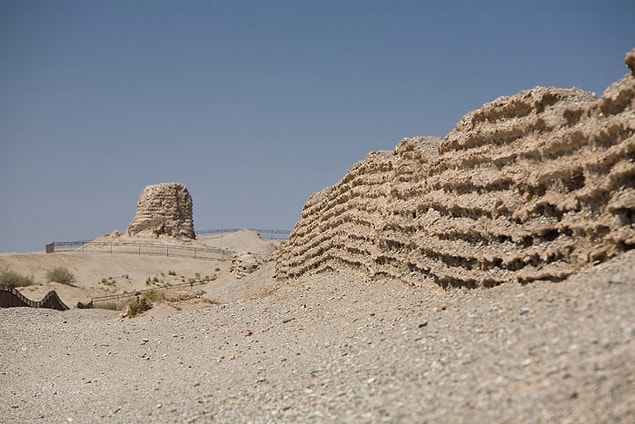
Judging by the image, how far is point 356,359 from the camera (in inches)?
319

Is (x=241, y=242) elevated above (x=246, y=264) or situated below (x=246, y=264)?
above

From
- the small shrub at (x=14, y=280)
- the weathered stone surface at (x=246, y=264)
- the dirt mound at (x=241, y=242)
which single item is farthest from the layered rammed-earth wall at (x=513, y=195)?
the dirt mound at (x=241, y=242)

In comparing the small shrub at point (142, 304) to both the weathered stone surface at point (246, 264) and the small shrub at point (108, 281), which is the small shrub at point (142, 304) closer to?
the weathered stone surface at point (246, 264)

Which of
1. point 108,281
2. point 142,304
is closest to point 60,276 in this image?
Result: point 108,281

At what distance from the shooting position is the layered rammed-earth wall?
25.1 feet

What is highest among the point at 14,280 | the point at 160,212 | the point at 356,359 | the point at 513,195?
the point at 160,212

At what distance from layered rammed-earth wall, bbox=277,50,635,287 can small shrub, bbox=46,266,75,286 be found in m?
27.5

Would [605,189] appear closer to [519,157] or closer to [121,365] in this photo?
[519,157]

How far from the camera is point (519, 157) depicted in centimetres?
937

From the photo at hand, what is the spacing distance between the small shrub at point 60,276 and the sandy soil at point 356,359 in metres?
21.8

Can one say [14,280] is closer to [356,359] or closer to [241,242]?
[241,242]

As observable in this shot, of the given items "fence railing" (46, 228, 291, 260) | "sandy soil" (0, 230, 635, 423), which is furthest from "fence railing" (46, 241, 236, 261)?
"sandy soil" (0, 230, 635, 423)

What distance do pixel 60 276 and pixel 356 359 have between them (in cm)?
3301

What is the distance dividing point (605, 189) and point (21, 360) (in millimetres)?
12290
